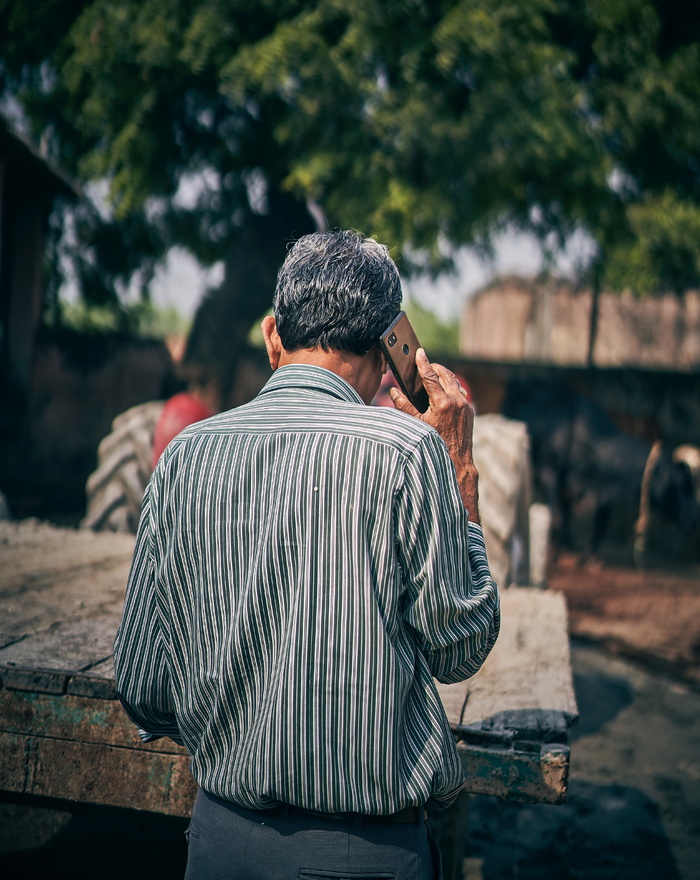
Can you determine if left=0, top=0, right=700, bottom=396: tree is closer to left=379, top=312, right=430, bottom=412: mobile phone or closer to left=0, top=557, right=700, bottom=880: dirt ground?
left=0, top=557, right=700, bottom=880: dirt ground

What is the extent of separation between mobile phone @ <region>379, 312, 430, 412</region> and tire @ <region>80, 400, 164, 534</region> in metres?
3.24

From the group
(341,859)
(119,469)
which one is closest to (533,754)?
(341,859)

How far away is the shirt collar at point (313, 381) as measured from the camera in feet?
4.08

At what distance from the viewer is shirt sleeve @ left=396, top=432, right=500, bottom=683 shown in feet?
3.80

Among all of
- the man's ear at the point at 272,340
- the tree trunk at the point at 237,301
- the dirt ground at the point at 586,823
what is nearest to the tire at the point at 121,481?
the dirt ground at the point at 586,823

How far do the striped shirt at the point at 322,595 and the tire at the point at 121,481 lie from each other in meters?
3.24

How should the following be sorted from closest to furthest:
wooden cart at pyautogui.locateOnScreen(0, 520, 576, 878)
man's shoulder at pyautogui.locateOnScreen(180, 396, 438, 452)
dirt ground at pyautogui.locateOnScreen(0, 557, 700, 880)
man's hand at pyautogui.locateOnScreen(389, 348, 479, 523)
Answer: man's shoulder at pyautogui.locateOnScreen(180, 396, 438, 452) < man's hand at pyautogui.locateOnScreen(389, 348, 479, 523) < wooden cart at pyautogui.locateOnScreen(0, 520, 576, 878) < dirt ground at pyautogui.locateOnScreen(0, 557, 700, 880)

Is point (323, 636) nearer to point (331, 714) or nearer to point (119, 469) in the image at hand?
point (331, 714)

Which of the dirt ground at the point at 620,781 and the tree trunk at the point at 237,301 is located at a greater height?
the tree trunk at the point at 237,301

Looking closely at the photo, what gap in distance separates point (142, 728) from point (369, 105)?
5617mm

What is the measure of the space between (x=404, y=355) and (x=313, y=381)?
0.18 metres

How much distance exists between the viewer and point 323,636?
1.17 m

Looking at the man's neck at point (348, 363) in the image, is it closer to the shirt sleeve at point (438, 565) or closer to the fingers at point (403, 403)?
the fingers at point (403, 403)

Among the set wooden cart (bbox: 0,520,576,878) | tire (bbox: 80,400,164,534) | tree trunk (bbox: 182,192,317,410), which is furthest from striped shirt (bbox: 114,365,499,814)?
tree trunk (bbox: 182,192,317,410)
